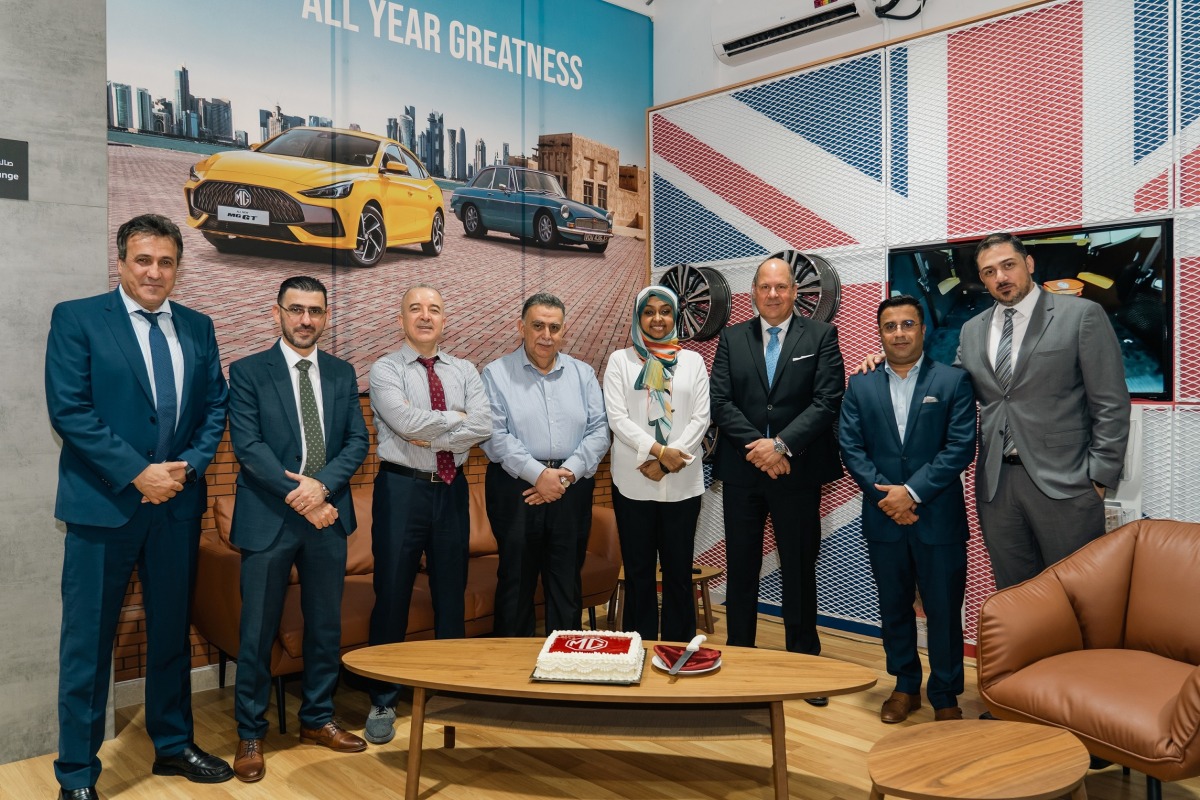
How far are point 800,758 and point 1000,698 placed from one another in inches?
32.6

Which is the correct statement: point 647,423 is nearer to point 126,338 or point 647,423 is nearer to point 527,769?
point 527,769

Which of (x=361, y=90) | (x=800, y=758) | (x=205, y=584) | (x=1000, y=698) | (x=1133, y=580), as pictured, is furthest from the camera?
(x=361, y=90)

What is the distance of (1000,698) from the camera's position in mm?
2822

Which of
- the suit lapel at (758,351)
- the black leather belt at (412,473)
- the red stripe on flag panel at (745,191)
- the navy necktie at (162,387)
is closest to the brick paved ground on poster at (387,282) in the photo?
the red stripe on flag panel at (745,191)

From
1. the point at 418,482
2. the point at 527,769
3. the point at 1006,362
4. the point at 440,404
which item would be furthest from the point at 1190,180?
the point at 527,769

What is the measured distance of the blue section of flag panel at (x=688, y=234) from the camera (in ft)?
18.5

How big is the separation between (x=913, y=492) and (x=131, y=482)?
298 centimetres

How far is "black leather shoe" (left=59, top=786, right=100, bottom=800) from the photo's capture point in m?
2.94

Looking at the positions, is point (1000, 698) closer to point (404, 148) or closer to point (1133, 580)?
point (1133, 580)

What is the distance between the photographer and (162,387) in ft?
10.2

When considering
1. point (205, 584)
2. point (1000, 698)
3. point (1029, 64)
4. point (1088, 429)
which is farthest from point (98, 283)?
point (1029, 64)

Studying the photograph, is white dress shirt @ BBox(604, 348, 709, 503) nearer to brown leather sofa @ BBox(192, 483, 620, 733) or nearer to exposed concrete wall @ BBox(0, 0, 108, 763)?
brown leather sofa @ BBox(192, 483, 620, 733)

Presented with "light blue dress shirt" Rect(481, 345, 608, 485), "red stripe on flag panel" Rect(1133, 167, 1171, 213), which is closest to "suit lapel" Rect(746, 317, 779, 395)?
"light blue dress shirt" Rect(481, 345, 608, 485)

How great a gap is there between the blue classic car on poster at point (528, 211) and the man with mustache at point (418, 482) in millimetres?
1942
